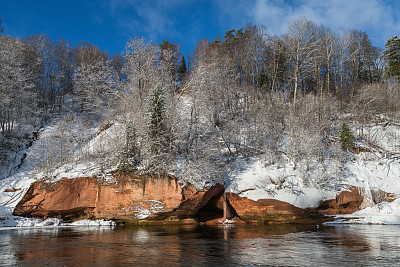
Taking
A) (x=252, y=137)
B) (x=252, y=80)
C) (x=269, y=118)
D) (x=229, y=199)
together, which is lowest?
Answer: (x=229, y=199)

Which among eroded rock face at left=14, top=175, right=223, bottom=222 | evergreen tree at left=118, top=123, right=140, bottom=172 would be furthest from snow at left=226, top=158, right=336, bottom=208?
evergreen tree at left=118, top=123, right=140, bottom=172

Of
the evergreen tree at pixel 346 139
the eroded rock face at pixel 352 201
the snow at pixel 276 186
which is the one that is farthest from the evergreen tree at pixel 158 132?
the evergreen tree at pixel 346 139

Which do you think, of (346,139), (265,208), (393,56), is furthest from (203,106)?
(393,56)

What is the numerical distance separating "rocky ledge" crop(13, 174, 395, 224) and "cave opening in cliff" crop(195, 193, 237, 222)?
0.18m

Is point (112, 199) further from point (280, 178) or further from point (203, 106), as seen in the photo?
Result: point (280, 178)

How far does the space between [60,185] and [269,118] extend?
2520 cm

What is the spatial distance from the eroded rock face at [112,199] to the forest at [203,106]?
4.73ft

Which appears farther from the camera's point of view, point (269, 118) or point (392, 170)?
point (269, 118)

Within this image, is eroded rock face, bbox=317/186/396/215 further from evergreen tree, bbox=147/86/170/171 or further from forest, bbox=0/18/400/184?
evergreen tree, bbox=147/86/170/171

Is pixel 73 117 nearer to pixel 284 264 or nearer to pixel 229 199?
pixel 229 199

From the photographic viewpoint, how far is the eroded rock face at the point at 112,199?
23219 millimetres

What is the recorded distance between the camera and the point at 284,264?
30.9 ft

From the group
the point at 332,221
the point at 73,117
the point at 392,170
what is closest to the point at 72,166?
the point at 73,117

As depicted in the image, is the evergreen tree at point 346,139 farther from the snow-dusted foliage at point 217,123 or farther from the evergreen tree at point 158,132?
the evergreen tree at point 158,132
